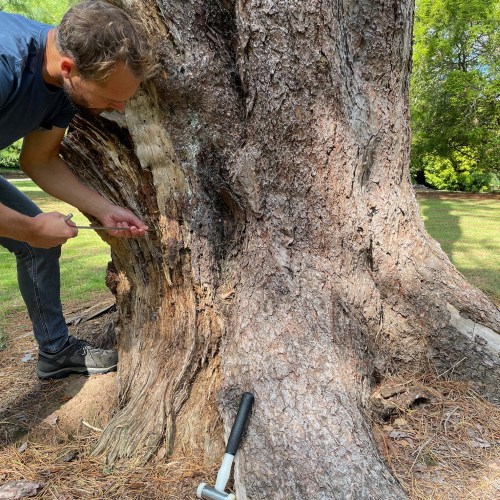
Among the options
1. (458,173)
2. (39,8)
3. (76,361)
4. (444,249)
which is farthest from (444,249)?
(458,173)

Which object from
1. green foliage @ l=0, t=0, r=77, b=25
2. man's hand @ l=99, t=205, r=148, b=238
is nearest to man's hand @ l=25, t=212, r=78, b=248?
man's hand @ l=99, t=205, r=148, b=238

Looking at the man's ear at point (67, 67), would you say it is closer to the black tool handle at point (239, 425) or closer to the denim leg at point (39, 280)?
the denim leg at point (39, 280)

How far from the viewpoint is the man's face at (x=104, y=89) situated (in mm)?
1953

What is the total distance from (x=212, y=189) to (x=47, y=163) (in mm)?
844

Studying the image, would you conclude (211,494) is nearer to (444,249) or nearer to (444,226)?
(444,249)

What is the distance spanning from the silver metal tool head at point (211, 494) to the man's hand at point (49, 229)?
3.84ft

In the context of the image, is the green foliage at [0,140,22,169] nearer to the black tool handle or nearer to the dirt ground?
the dirt ground

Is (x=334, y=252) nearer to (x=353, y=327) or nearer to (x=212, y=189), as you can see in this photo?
(x=353, y=327)

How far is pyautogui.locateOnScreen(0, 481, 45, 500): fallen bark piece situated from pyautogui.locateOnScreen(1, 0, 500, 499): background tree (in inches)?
13.0

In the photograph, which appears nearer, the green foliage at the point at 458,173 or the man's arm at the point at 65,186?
the man's arm at the point at 65,186

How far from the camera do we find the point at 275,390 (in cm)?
203

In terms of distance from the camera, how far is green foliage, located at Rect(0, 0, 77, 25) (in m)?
15.5

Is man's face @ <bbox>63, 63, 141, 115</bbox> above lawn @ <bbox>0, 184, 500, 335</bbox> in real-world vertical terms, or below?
above

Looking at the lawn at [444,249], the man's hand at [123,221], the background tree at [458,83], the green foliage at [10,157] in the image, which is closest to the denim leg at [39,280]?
the man's hand at [123,221]
